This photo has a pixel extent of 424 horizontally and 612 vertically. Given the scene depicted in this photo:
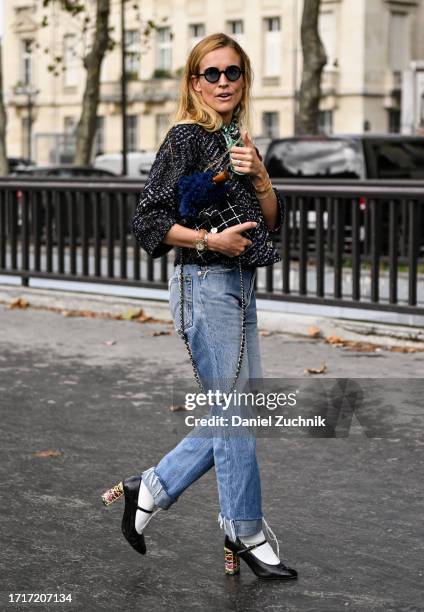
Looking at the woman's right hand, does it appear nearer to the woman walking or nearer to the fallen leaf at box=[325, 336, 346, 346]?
the woman walking

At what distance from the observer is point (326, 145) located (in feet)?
67.7

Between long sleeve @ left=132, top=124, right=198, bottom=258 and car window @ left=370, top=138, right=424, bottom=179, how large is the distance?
1552 cm

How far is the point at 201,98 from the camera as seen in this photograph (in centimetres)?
499

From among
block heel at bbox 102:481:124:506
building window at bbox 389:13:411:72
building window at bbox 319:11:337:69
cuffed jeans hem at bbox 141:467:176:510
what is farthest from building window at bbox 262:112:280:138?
cuffed jeans hem at bbox 141:467:176:510

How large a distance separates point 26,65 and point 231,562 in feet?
256

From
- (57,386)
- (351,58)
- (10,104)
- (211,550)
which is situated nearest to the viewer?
(211,550)

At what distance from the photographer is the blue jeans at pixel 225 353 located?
4.96 meters

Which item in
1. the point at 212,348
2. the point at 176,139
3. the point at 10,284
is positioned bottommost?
the point at 10,284

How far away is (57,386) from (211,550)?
3913 mm

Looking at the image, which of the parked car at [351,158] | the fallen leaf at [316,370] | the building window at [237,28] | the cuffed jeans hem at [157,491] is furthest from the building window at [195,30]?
the cuffed jeans hem at [157,491]

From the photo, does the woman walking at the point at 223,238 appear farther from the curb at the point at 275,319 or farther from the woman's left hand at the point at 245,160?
the curb at the point at 275,319

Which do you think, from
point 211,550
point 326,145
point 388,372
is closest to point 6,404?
point 388,372

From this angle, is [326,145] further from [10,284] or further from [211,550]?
[211,550]

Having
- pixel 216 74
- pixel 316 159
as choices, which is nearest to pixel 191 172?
pixel 216 74
